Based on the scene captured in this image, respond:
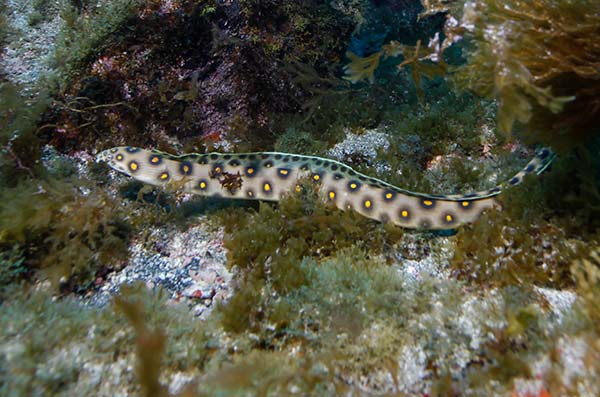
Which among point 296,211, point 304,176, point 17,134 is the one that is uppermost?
point 17,134

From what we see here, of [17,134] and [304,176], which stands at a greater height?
[17,134]

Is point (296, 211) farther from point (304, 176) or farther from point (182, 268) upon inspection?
point (182, 268)

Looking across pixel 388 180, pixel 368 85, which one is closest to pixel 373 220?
pixel 388 180

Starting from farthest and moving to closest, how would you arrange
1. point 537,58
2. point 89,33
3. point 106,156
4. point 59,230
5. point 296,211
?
point 89,33 < point 106,156 < point 296,211 < point 59,230 < point 537,58

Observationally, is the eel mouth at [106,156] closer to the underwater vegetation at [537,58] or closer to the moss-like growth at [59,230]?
the moss-like growth at [59,230]

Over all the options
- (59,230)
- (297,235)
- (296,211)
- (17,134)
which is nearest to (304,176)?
(296,211)

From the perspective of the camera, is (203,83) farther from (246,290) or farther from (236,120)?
(246,290)

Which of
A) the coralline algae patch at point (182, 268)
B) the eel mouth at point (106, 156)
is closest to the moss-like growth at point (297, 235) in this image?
the coralline algae patch at point (182, 268)

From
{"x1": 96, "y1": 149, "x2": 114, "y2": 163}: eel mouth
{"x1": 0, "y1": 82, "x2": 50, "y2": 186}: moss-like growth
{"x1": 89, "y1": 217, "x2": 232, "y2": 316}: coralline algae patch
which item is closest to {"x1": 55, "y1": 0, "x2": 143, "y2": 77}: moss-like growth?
{"x1": 0, "y1": 82, "x2": 50, "y2": 186}: moss-like growth
